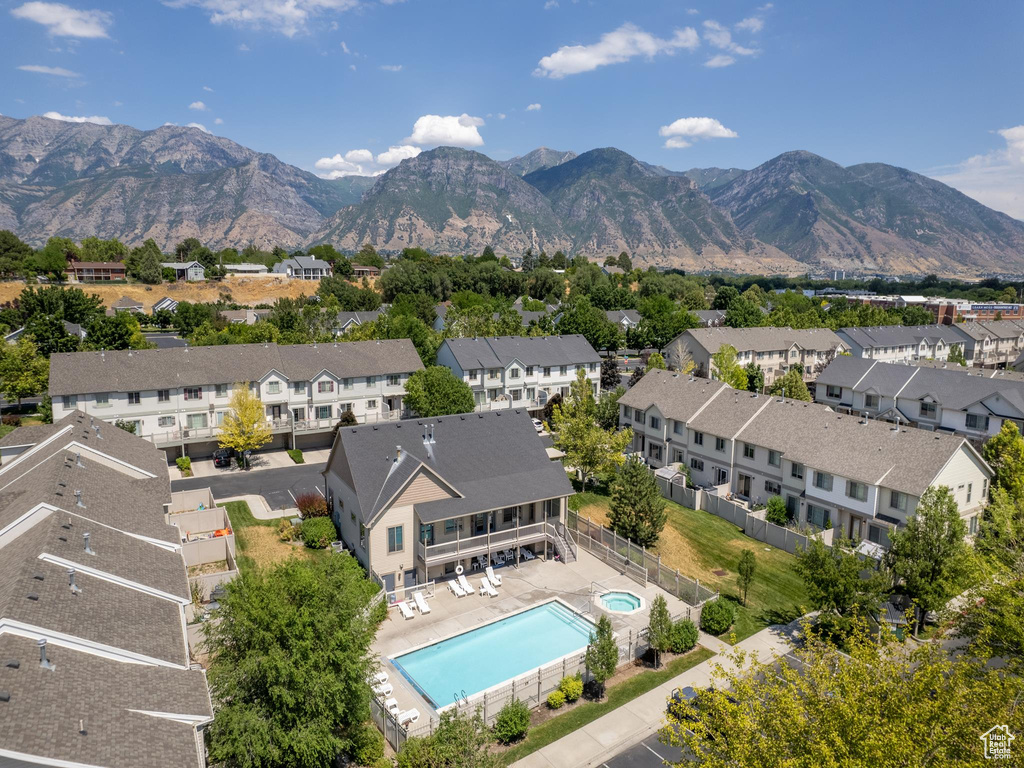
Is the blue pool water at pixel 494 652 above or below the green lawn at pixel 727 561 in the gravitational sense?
below

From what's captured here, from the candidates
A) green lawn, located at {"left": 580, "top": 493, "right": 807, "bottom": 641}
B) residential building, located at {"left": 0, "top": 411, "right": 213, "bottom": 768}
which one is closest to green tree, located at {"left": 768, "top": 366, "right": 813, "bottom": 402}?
green lawn, located at {"left": 580, "top": 493, "right": 807, "bottom": 641}

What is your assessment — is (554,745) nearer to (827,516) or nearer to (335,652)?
(335,652)

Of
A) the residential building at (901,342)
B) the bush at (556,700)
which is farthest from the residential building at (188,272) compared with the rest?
the bush at (556,700)

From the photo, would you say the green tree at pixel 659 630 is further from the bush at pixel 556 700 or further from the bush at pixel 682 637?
the bush at pixel 556 700

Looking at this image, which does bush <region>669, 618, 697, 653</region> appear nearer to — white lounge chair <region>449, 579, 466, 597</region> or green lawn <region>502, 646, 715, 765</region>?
green lawn <region>502, 646, 715, 765</region>

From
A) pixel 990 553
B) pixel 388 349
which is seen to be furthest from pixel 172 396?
pixel 990 553

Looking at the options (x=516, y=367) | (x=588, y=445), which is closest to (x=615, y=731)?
(x=588, y=445)

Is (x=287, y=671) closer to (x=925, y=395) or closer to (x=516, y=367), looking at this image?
(x=516, y=367)
